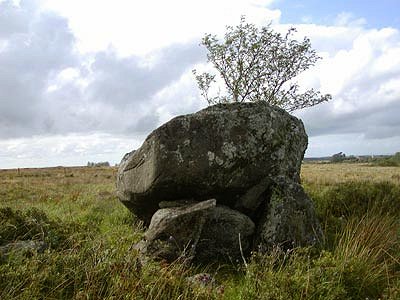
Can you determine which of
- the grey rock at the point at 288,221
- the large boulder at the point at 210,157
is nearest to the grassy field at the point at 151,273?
the grey rock at the point at 288,221

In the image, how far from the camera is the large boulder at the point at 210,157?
1007cm

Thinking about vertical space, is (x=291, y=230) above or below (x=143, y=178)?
below

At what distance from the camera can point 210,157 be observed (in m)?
10.1

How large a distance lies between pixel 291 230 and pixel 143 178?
3.84 metres

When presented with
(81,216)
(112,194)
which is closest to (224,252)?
(81,216)

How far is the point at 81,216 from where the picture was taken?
13906mm

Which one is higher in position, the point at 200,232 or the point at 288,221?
the point at 288,221

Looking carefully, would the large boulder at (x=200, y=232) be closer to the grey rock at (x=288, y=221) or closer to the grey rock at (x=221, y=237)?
the grey rock at (x=221, y=237)

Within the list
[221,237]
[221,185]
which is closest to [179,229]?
[221,237]

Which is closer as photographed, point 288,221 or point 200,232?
point 200,232

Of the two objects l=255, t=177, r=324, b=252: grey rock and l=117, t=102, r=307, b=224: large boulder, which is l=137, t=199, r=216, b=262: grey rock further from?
l=255, t=177, r=324, b=252: grey rock

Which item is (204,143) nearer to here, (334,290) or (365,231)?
(365,231)

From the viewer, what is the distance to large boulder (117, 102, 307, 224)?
396 inches

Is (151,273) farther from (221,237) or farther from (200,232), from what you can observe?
(221,237)
